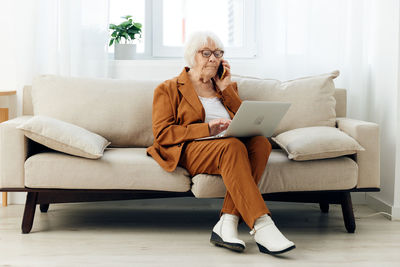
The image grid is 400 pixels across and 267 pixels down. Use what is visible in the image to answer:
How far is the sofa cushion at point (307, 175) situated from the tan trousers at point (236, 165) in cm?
9

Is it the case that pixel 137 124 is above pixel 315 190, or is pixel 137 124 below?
above

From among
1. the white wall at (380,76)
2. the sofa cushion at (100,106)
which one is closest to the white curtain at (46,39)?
the white wall at (380,76)

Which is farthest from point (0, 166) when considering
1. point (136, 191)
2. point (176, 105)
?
point (176, 105)

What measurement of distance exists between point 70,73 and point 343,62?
71.7 inches

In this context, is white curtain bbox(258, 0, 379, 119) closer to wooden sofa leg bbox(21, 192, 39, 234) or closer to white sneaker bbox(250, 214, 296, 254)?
white sneaker bbox(250, 214, 296, 254)

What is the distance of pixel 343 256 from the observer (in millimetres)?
2074

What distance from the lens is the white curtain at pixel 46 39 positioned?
3041mm

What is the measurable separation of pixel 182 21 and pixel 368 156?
1808 millimetres

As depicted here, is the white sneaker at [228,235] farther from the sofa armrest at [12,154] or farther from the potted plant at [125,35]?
the potted plant at [125,35]

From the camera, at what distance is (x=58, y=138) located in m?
2.27

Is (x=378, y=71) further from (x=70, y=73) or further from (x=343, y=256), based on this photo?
(x=70, y=73)

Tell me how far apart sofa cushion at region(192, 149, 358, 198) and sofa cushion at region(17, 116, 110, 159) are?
1.77ft

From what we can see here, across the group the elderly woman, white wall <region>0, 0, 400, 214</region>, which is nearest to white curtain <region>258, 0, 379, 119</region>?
white wall <region>0, 0, 400, 214</region>

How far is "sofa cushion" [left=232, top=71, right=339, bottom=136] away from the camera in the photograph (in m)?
2.76
